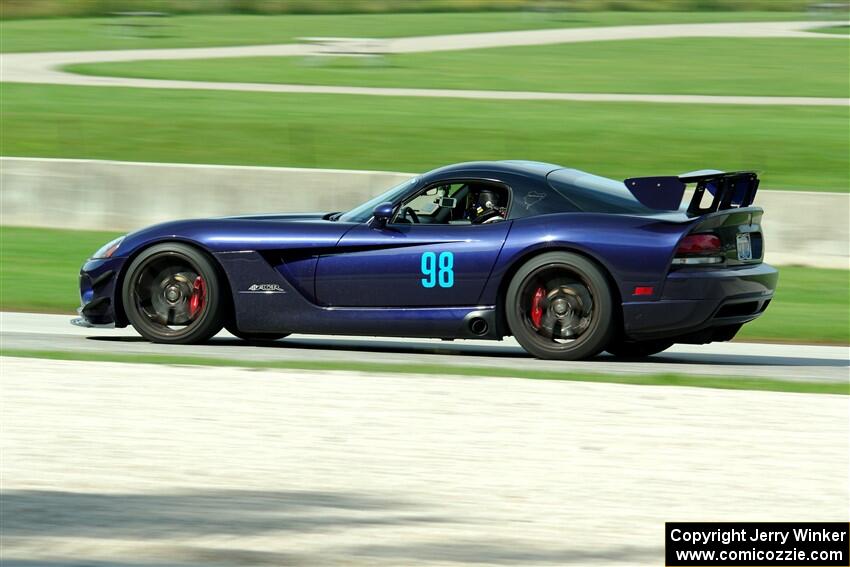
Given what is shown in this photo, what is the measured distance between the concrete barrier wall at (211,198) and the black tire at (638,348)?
5393mm

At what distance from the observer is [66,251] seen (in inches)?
597

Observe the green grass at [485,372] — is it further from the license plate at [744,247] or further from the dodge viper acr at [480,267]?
the license plate at [744,247]

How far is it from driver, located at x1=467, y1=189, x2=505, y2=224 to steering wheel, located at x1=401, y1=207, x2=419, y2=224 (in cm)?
38

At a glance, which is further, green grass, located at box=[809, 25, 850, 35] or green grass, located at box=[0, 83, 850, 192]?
green grass, located at box=[809, 25, 850, 35]

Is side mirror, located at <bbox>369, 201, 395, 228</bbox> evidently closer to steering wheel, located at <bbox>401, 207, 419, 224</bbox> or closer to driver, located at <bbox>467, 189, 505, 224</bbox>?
steering wheel, located at <bbox>401, 207, 419, 224</bbox>

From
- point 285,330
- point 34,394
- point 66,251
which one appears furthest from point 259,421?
point 66,251

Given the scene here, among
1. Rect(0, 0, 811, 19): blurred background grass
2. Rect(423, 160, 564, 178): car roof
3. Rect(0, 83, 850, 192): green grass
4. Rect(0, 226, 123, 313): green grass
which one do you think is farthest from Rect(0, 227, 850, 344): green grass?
Rect(0, 0, 811, 19): blurred background grass

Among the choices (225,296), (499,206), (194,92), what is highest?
(194,92)

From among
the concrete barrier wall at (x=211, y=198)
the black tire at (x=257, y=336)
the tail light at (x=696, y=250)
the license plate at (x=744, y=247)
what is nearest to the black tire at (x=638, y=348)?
the license plate at (x=744, y=247)

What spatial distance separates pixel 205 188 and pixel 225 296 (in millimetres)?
6841

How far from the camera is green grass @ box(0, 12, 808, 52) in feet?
122

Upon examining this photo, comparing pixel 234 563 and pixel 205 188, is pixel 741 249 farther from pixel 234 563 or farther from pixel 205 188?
pixel 205 188

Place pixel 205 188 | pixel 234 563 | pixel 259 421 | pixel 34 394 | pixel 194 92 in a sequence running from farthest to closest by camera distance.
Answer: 1. pixel 194 92
2. pixel 205 188
3. pixel 34 394
4. pixel 259 421
5. pixel 234 563

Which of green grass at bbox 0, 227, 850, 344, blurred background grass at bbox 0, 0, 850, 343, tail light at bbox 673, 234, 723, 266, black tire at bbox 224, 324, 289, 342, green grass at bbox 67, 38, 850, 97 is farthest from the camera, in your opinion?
green grass at bbox 67, 38, 850, 97
